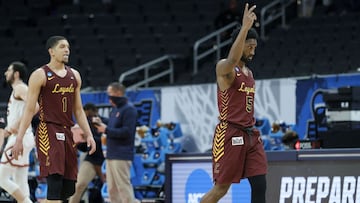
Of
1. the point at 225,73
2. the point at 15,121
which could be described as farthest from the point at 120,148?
the point at 225,73

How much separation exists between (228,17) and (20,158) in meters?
10.8

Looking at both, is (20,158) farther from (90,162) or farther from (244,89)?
(244,89)

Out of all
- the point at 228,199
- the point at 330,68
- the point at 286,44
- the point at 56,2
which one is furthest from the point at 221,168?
the point at 56,2

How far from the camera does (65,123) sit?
10.4 meters

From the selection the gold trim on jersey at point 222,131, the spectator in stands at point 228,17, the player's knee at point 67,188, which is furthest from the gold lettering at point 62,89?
the spectator in stands at point 228,17

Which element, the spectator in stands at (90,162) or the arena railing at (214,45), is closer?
the spectator in stands at (90,162)

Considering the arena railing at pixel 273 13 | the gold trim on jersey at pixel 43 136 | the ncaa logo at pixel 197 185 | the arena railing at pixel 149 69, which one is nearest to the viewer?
the gold trim on jersey at pixel 43 136

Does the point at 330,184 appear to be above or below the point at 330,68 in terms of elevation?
below

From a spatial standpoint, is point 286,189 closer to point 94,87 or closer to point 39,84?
point 39,84

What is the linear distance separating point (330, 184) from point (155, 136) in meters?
6.46

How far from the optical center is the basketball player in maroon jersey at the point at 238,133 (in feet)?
31.7

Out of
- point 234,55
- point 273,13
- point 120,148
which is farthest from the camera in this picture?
point 273,13

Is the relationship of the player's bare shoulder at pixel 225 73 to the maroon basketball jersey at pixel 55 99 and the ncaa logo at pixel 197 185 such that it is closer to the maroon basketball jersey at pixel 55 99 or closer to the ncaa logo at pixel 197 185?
the maroon basketball jersey at pixel 55 99

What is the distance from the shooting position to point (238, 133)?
9727mm
